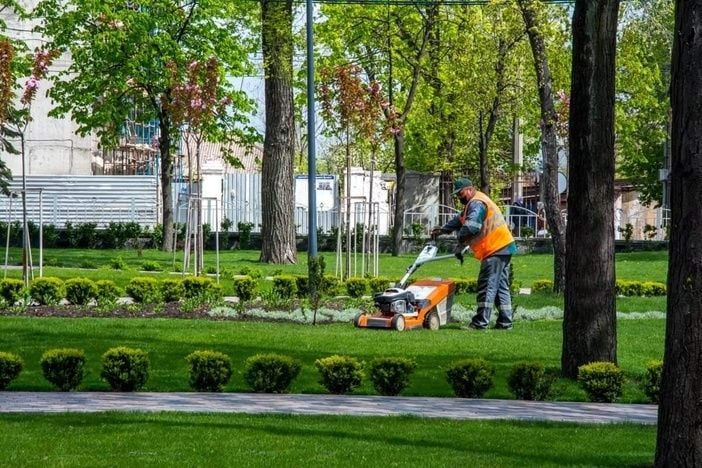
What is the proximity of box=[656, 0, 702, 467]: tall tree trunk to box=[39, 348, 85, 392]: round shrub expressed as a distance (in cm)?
670

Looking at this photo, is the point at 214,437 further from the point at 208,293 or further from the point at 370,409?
the point at 208,293

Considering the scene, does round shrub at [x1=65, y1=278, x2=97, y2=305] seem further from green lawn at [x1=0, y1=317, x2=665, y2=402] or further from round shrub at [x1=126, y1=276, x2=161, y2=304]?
green lawn at [x1=0, y1=317, x2=665, y2=402]

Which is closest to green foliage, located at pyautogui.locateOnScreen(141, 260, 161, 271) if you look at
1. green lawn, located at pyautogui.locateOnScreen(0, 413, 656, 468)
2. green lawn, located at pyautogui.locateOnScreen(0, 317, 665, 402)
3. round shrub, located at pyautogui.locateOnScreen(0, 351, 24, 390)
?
green lawn, located at pyautogui.locateOnScreen(0, 317, 665, 402)

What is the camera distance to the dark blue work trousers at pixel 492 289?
17844mm

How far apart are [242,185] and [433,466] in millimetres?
39032

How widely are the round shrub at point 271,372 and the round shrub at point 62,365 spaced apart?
158 cm

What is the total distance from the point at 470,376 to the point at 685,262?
5332 millimetres

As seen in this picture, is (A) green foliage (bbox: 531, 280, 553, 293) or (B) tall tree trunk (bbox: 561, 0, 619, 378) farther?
(A) green foliage (bbox: 531, 280, 553, 293)

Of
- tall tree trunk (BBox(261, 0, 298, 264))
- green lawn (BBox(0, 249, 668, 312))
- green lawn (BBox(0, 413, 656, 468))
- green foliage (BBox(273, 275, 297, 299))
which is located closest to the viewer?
green lawn (BBox(0, 413, 656, 468))

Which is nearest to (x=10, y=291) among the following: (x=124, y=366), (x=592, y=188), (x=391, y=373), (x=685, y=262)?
(x=124, y=366)

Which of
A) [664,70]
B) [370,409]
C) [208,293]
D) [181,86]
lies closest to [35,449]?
[370,409]

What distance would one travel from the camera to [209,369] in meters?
12.8

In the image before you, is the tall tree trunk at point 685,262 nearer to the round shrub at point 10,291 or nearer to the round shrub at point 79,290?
the round shrub at point 10,291

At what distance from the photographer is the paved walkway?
1127 centimetres
